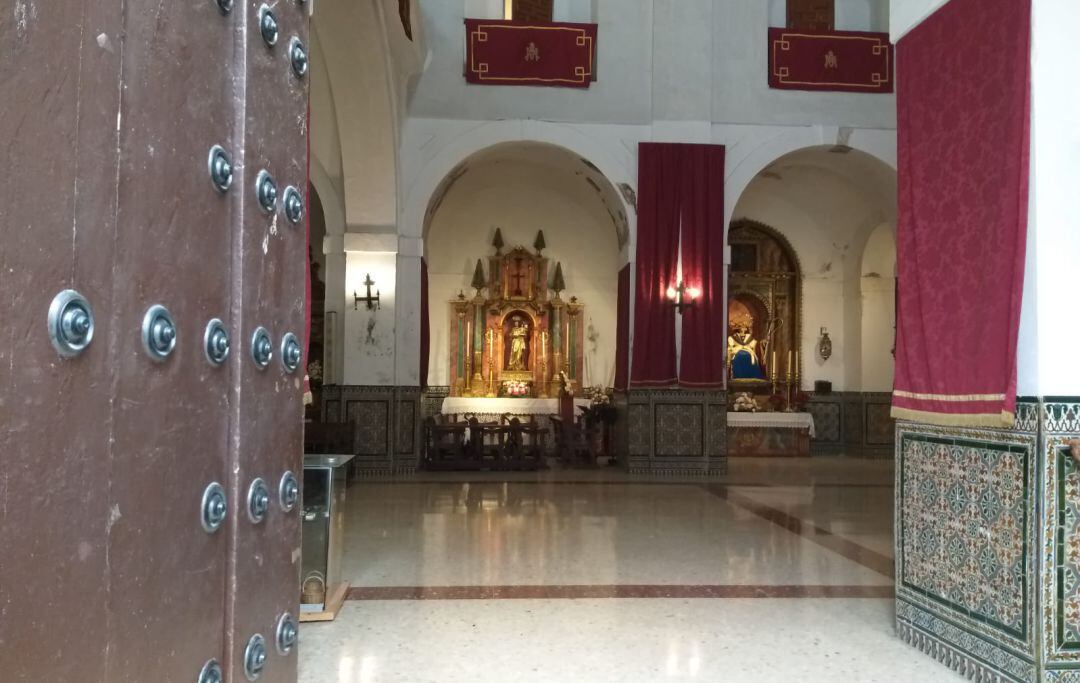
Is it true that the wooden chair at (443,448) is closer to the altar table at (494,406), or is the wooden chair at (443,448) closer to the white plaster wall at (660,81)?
the altar table at (494,406)

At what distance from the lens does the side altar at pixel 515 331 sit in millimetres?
13844

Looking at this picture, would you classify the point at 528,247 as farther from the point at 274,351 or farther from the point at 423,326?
the point at 274,351

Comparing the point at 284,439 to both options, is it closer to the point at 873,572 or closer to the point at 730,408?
the point at 873,572

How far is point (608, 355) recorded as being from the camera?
14219 mm

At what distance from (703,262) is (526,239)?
447cm

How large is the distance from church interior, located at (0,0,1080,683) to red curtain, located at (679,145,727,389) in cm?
5

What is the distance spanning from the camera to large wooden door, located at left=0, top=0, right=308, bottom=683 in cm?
72

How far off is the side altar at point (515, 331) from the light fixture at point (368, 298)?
350cm

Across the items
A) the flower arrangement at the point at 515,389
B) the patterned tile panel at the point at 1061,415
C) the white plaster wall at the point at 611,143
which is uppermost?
the white plaster wall at the point at 611,143

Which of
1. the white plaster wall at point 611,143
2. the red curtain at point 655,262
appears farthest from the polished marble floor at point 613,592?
the white plaster wall at point 611,143

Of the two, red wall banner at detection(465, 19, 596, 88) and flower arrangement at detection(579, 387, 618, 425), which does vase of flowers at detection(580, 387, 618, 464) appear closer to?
flower arrangement at detection(579, 387, 618, 425)

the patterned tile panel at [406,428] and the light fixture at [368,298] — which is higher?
the light fixture at [368,298]

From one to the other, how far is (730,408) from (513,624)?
10.7 metres

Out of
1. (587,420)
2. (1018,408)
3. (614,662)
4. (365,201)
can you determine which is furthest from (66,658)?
(587,420)
